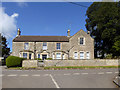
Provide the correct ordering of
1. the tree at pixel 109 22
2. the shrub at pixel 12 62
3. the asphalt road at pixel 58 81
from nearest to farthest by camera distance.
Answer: the asphalt road at pixel 58 81
the shrub at pixel 12 62
the tree at pixel 109 22

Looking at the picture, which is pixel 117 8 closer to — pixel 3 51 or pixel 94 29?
pixel 94 29

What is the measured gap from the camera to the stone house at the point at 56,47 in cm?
3109

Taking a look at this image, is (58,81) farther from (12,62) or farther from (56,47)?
(56,47)

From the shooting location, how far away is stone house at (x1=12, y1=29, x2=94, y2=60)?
102 ft

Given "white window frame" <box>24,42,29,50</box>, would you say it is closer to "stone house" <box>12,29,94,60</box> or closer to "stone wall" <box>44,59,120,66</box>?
"stone house" <box>12,29,94,60</box>

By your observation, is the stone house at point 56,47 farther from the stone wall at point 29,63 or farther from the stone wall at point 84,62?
the stone wall at point 29,63

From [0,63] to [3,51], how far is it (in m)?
10.8

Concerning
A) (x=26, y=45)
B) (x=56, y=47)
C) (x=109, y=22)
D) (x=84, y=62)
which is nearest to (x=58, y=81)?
(x=84, y=62)

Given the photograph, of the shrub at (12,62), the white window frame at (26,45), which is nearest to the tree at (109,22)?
the white window frame at (26,45)

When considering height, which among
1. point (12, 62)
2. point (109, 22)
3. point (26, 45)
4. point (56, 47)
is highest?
point (109, 22)

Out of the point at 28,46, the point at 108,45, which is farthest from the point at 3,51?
the point at 108,45

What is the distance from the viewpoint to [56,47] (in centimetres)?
3203

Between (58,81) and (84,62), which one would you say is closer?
(58,81)

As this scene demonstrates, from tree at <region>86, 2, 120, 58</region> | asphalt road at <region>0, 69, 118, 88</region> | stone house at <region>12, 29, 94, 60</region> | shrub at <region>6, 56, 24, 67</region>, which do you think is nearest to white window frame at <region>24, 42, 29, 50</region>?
stone house at <region>12, 29, 94, 60</region>
